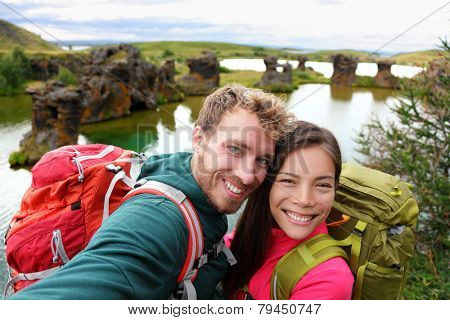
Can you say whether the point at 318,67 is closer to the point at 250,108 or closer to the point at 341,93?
the point at 341,93

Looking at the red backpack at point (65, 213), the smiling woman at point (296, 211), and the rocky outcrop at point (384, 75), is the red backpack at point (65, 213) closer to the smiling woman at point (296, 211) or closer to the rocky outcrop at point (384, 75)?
the smiling woman at point (296, 211)

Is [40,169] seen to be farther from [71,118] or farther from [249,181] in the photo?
[71,118]

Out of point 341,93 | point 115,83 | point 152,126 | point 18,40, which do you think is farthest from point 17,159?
point 18,40

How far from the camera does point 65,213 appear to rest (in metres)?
2.41

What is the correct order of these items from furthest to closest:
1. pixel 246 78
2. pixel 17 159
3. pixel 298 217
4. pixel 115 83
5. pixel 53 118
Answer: pixel 246 78 → pixel 115 83 → pixel 53 118 → pixel 17 159 → pixel 298 217

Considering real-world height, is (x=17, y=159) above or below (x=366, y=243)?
below

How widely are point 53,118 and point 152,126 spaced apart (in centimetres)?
756

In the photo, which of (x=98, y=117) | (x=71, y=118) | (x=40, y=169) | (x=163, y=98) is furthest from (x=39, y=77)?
(x=40, y=169)

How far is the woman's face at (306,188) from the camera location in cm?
244

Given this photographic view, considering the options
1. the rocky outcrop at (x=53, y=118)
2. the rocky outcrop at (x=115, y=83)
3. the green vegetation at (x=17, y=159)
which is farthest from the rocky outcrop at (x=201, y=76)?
the green vegetation at (x=17, y=159)

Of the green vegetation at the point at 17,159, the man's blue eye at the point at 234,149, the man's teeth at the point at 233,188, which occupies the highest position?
the man's blue eye at the point at 234,149

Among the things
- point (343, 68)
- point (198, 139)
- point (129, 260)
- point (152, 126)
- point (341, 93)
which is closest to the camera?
point (129, 260)

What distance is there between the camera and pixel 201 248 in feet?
7.10

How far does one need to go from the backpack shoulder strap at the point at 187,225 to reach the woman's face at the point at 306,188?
66 centimetres
